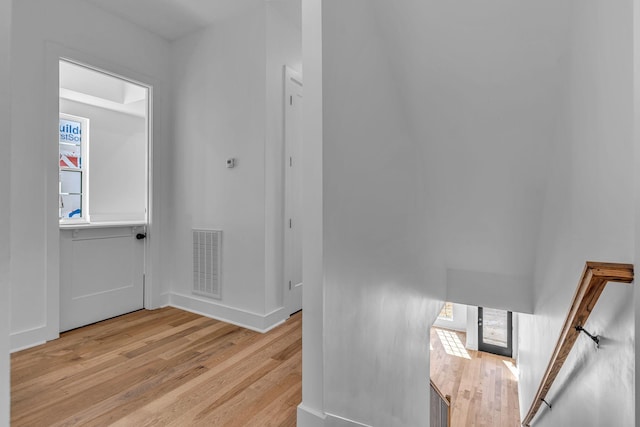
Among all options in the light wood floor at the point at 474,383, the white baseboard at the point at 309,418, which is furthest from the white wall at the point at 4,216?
the light wood floor at the point at 474,383

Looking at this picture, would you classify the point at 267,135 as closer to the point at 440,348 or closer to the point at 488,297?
the point at 488,297

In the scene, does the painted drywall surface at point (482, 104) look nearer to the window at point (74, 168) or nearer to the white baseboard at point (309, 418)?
the white baseboard at point (309, 418)

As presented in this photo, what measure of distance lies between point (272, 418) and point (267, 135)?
2.18m

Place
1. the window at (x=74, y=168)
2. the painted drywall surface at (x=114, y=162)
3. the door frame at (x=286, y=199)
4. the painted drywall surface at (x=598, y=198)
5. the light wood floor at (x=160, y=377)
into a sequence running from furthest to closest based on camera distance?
the painted drywall surface at (x=114, y=162)
the window at (x=74, y=168)
the door frame at (x=286, y=199)
the light wood floor at (x=160, y=377)
the painted drywall surface at (x=598, y=198)

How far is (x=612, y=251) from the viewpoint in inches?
51.6

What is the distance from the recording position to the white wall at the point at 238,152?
2.93m

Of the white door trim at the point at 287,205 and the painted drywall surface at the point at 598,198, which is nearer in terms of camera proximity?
the painted drywall surface at the point at 598,198

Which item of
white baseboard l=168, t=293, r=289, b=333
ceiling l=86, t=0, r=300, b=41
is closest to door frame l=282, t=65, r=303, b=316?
white baseboard l=168, t=293, r=289, b=333

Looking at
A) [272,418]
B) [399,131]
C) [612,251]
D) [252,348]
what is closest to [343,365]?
[272,418]

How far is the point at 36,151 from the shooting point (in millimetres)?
2537

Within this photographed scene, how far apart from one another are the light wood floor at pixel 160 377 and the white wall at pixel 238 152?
0.42 metres

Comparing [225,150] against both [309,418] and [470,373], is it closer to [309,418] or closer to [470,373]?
[309,418]

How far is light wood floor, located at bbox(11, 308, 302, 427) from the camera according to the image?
5.71ft

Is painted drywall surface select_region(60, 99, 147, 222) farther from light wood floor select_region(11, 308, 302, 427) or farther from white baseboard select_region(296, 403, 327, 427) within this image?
white baseboard select_region(296, 403, 327, 427)
